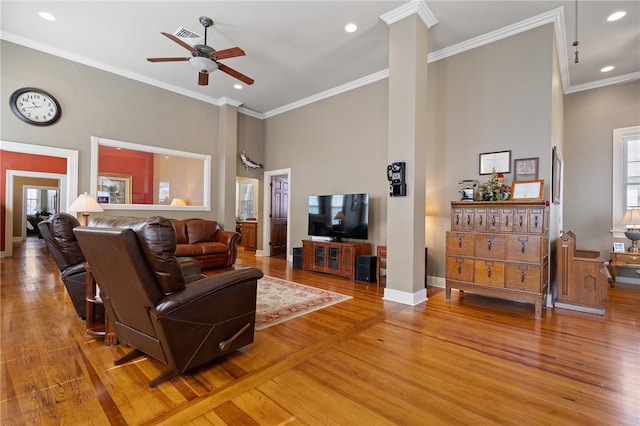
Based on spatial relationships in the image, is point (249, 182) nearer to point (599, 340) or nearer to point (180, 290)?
point (180, 290)

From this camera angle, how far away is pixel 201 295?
1817 millimetres

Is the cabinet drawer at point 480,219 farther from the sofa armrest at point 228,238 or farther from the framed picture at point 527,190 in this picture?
the sofa armrest at point 228,238

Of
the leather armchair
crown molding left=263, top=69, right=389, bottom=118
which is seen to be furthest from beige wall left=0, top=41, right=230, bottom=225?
the leather armchair

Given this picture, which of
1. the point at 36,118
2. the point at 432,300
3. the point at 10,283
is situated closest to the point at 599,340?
the point at 432,300

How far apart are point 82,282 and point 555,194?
547 centimetres

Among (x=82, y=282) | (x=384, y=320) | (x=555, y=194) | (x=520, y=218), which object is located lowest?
(x=384, y=320)

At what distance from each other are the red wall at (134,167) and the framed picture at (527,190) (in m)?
6.27

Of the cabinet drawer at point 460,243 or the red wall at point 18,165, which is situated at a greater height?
the red wall at point 18,165

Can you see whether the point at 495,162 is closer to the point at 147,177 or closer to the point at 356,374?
the point at 356,374

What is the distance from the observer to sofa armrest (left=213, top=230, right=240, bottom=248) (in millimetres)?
5759

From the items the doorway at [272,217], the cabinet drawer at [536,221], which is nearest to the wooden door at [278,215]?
the doorway at [272,217]

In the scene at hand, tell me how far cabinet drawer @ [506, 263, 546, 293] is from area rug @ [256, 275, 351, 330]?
75.0 inches

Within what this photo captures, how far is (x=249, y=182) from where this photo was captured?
9250 mm

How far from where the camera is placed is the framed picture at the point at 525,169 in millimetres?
3643
